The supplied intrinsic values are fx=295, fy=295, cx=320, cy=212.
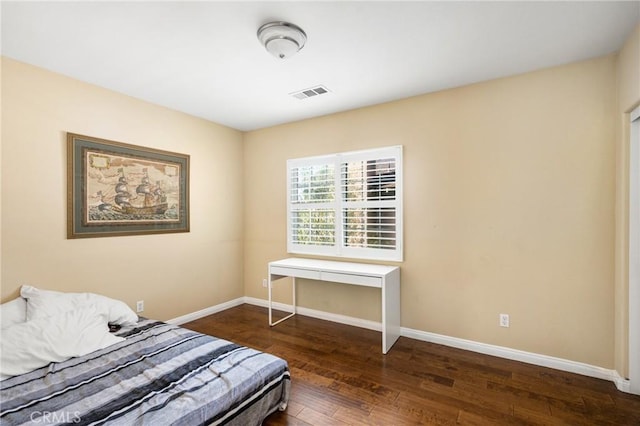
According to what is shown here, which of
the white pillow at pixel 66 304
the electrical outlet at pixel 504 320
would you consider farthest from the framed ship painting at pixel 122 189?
the electrical outlet at pixel 504 320

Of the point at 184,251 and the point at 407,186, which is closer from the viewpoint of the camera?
the point at 407,186

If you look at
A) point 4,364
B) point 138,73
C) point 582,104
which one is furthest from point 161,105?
point 582,104

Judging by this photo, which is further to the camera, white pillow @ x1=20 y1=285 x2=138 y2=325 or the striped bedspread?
white pillow @ x1=20 y1=285 x2=138 y2=325

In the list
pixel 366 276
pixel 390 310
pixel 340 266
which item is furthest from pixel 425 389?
pixel 340 266

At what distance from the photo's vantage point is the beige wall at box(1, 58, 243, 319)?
246cm

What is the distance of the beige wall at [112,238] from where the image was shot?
246 cm

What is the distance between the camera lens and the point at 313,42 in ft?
7.28

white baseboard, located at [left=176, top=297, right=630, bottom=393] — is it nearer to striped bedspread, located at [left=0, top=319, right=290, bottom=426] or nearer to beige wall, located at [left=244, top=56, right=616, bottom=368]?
beige wall, located at [left=244, top=56, right=616, bottom=368]

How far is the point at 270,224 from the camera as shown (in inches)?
170

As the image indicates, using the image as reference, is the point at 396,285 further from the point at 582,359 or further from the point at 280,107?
the point at 280,107

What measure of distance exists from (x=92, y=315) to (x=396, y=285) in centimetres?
279

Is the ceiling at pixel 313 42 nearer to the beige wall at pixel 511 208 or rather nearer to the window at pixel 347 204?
the beige wall at pixel 511 208
